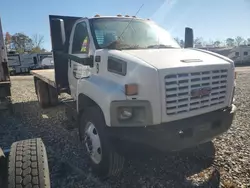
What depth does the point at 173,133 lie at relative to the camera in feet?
9.59

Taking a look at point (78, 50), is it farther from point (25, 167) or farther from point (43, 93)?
point (43, 93)

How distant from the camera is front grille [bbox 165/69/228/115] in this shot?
291 centimetres

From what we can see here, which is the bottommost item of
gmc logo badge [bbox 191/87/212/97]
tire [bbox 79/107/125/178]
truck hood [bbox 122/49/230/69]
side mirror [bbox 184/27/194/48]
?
tire [bbox 79/107/125/178]

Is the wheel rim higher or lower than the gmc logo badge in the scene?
lower

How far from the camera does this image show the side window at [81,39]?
4.40 meters

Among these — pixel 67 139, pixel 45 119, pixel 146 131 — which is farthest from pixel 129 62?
pixel 45 119

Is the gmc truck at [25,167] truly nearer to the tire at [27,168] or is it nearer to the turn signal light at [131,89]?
the tire at [27,168]

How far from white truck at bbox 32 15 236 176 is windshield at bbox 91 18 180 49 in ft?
0.07

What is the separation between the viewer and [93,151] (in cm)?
359

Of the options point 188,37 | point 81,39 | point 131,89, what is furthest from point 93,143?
point 188,37

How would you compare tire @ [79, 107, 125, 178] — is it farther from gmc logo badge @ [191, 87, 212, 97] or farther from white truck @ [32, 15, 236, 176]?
gmc logo badge @ [191, 87, 212, 97]

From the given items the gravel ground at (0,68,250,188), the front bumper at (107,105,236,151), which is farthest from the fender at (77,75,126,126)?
the gravel ground at (0,68,250,188)

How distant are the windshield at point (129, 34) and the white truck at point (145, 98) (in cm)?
2

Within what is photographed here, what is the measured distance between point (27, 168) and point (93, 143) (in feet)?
4.42
